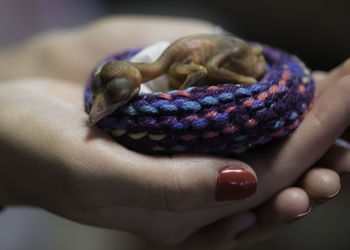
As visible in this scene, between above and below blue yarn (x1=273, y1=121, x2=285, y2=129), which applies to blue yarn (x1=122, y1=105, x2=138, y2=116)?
above

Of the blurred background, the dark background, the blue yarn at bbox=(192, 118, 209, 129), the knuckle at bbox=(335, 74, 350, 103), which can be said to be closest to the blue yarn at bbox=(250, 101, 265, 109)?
the blue yarn at bbox=(192, 118, 209, 129)

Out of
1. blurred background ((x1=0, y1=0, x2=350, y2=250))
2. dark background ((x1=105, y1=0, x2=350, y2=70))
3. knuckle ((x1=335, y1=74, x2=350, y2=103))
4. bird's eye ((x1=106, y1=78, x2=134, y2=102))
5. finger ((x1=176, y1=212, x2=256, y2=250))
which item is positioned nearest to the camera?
bird's eye ((x1=106, y1=78, x2=134, y2=102))

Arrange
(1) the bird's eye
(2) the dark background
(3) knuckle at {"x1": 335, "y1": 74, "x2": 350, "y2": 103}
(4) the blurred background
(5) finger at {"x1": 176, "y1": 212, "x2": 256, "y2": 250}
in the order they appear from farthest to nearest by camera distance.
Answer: (2) the dark background → (4) the blurred background → (5) finger at {"x1": 176, "y1": 212, "x2": 256, "y2": 250} → (3) knuckle at {"x1": 335, "y1": 74, "x2": 350, "y2": 103} → (1) the bird's eye

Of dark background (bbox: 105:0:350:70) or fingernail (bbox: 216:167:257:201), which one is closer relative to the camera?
fingernail (bbox: 216:167:257:201)

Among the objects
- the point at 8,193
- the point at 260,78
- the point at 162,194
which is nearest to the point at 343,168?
the point at 260,78

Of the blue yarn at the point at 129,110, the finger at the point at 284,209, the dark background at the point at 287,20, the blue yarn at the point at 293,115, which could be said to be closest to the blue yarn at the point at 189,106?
the blue yarn at the point at 129,110

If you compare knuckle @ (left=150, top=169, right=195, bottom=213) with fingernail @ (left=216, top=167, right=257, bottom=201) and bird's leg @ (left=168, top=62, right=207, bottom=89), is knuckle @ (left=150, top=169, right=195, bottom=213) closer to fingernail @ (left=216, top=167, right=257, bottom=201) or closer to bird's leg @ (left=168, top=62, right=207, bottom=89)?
fingernail @ (left=216, top=167, right=257, bottom=201)

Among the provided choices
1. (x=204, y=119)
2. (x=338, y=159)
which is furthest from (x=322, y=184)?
(x=204, y=119)
